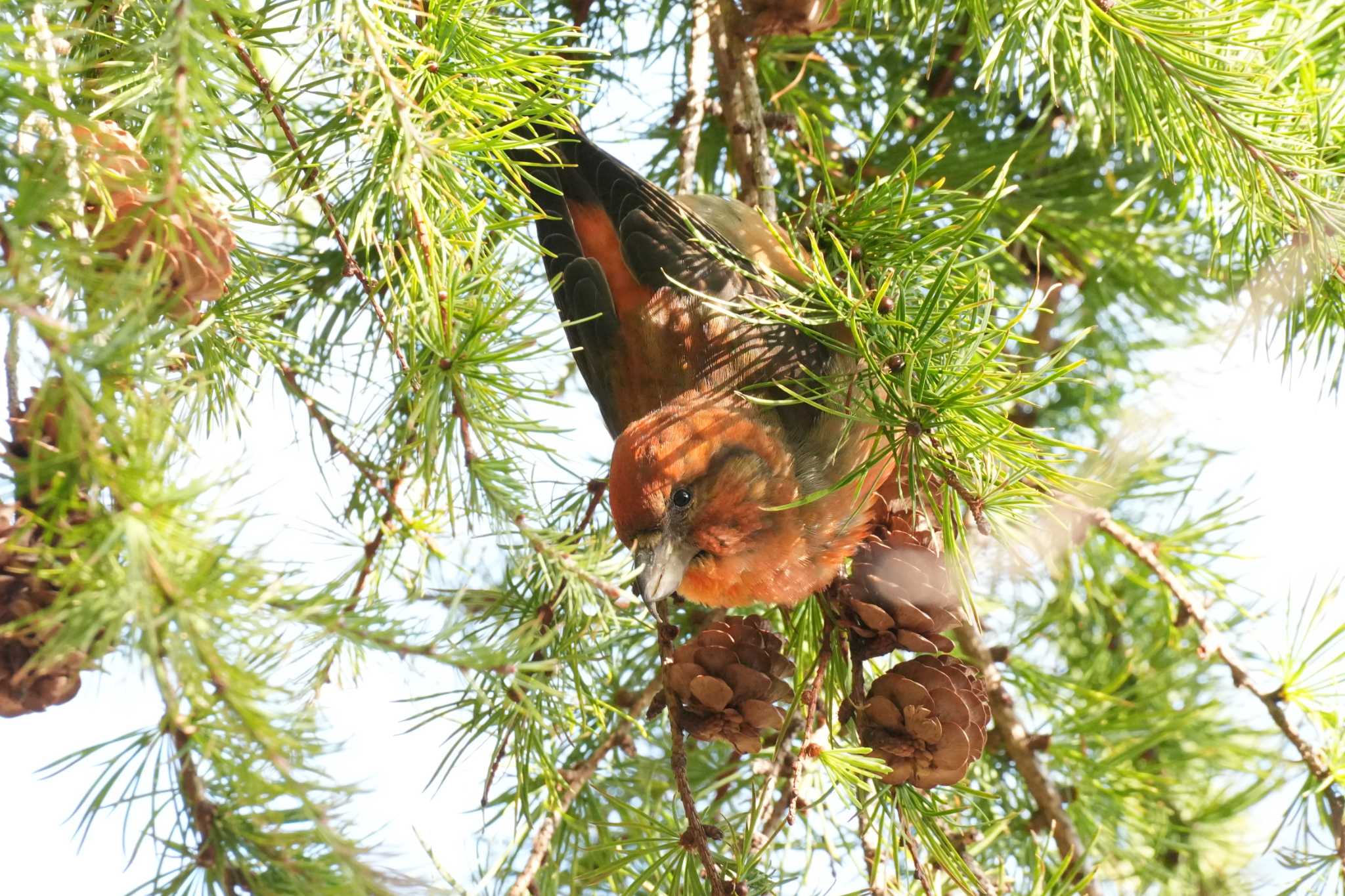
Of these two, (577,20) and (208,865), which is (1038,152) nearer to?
(577,20)

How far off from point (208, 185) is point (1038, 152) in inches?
71.9

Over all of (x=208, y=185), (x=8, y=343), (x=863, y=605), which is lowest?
(x=863, y=605)

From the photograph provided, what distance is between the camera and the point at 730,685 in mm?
1514

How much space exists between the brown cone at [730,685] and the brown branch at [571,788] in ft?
0.37

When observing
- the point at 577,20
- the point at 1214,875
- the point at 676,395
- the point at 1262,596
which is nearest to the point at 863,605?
the point at 676,395

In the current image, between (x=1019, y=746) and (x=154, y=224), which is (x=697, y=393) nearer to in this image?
(x=1019, y=746)

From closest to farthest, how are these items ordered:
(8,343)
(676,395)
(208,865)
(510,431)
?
(8,343) < (208,865) < (510,431) < (676,395)

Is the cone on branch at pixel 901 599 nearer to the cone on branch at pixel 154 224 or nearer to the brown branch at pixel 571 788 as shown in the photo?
the brown branch at pixel 571 788

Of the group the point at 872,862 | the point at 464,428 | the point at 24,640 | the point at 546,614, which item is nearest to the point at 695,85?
the point at 464,428

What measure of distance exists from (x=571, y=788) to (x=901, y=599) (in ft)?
1.93

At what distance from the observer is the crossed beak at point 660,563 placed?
5.79 feet

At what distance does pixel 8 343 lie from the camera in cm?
79

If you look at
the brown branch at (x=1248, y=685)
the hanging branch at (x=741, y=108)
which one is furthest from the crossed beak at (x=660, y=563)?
the brown branch at (x=1248, y=685)

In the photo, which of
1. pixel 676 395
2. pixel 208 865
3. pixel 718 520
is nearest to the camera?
pixel 208 865
